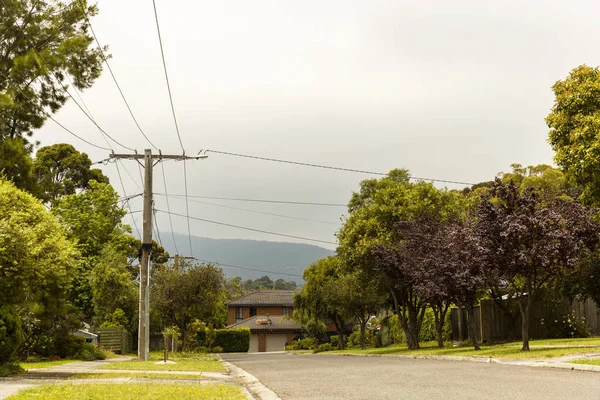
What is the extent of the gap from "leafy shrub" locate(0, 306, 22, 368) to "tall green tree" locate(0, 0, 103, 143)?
1167 centimetres

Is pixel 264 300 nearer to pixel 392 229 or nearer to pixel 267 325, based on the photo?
pixel 267 325

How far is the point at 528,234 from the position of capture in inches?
969

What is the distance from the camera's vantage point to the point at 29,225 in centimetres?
2061

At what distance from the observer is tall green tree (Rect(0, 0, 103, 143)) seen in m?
Answer: 30.1

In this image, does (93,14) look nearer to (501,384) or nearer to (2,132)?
(2,132)

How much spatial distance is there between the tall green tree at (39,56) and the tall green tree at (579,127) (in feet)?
69.4

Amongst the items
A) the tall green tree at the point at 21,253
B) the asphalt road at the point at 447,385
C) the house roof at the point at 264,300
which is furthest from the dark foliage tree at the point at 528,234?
the house roof at the point at 264,300

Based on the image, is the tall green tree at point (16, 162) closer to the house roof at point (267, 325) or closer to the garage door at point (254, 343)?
the house roof at point (267, 325)

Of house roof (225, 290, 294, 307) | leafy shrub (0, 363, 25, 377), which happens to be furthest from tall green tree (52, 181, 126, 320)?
leafy shrub (0, 363, 25, 377)

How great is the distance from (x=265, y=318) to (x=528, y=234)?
69.5 meters

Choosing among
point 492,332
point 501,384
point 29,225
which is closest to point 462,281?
point 492,332

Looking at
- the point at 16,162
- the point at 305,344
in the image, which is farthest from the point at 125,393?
the point at 305,344

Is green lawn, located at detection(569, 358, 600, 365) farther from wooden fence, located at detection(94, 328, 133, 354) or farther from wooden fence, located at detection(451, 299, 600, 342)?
wooden fence, located at detection(94, 328, 133, 354)

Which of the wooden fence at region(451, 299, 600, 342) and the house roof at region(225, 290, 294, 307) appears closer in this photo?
the wooden fence at region(451, 299, 600, 342)
